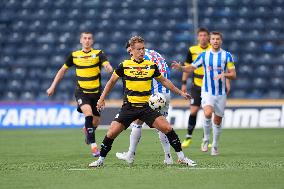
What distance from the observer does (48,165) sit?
11609 millimetres

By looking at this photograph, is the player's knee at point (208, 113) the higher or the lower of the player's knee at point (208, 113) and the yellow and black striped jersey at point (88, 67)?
the lower

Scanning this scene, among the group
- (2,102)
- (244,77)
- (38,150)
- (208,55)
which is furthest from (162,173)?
(244,77)

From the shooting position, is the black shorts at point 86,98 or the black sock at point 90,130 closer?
the black sock at point 90,130

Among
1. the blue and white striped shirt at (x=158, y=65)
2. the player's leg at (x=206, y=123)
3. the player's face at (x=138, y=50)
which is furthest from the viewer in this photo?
the player's leg at (x=206, y=123)

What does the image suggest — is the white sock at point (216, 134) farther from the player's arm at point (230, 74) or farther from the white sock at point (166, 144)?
the white sock at point (166, 144)

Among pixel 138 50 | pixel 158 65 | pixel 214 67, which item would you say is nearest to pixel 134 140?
pixel 158 65

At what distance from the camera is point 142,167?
11.1m

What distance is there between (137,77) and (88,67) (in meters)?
3.39

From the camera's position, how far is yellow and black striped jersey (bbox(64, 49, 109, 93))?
1427cm

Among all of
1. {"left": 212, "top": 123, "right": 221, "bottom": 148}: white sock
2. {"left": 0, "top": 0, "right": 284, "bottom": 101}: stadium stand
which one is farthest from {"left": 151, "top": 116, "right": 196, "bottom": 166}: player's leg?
{"left": 0, "top": 0, "right": 284, "bottom": 101}: stadium stand

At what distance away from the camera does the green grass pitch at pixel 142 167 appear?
30.2 ft

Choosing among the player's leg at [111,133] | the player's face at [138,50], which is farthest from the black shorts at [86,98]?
the player's face at [138,50]

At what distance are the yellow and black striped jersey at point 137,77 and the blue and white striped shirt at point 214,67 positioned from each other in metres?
3.17

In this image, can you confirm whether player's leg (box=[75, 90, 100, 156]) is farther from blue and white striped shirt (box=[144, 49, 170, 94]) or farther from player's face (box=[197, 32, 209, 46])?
player's face (box=[197, 32, 209, 46])
